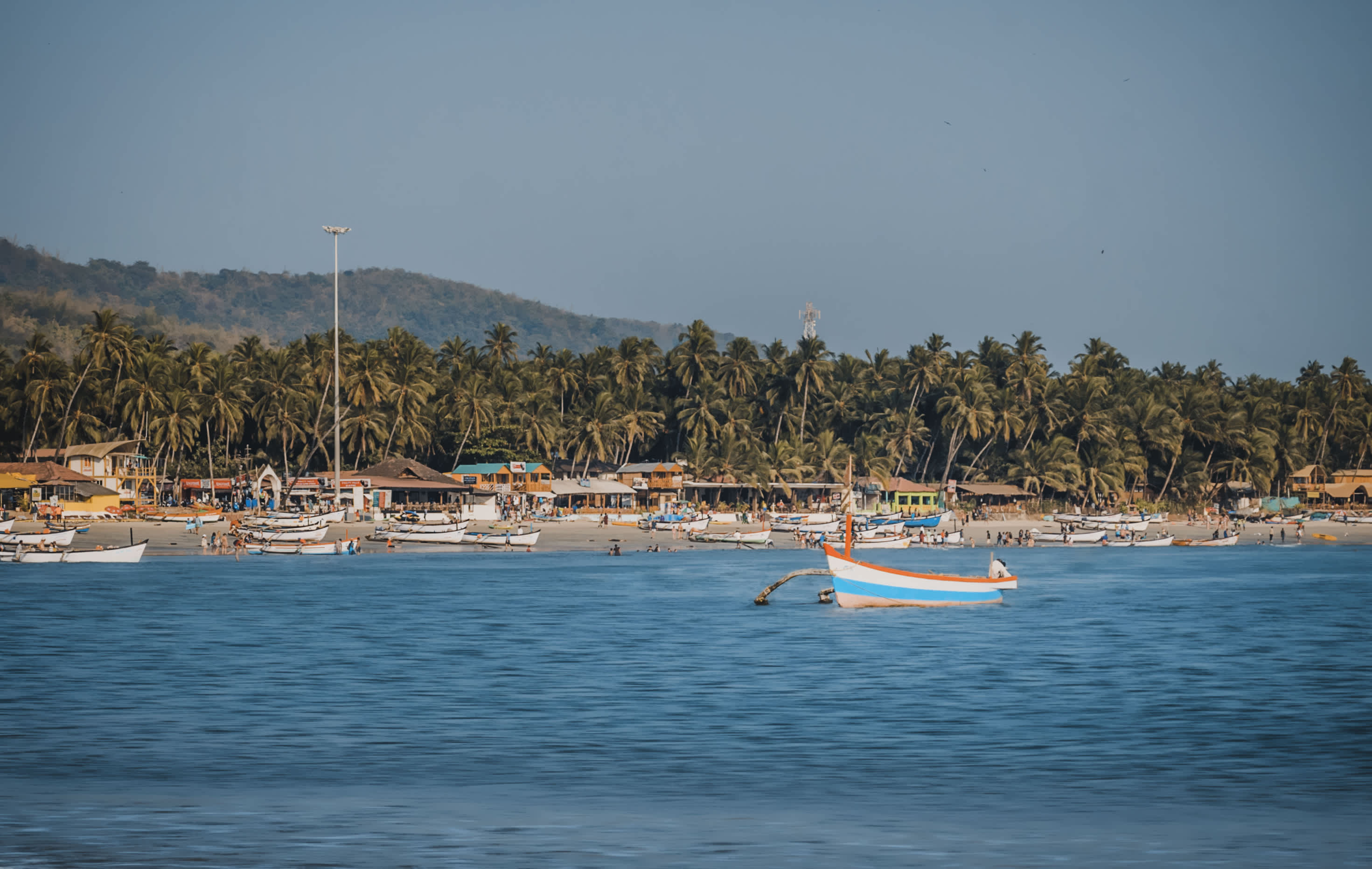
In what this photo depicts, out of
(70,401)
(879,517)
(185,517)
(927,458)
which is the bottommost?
(879,517)

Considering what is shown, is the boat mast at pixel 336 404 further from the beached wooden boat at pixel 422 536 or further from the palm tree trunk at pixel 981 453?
the palm tree trunk at pixel 981 453

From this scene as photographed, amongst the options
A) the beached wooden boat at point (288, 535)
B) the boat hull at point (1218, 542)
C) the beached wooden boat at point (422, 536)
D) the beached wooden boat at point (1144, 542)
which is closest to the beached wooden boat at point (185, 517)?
the beached wooden boat at point (288, 535)

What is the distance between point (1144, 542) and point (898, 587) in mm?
58522

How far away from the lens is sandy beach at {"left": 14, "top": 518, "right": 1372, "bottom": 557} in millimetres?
82250

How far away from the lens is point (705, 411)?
134 metres

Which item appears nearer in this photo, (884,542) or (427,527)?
(427,527)

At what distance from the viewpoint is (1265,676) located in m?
34.6

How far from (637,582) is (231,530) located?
3195 centimetres

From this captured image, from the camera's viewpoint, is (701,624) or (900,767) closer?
(900,767)

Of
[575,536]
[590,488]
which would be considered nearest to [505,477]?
[590,488]

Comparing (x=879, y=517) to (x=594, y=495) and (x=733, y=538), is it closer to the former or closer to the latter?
(x=733, y=538)

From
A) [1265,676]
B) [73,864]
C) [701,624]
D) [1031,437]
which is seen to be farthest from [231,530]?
[1031,437]

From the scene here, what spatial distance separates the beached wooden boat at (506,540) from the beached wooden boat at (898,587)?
126ft

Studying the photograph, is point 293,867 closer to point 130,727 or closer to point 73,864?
point 73,864
